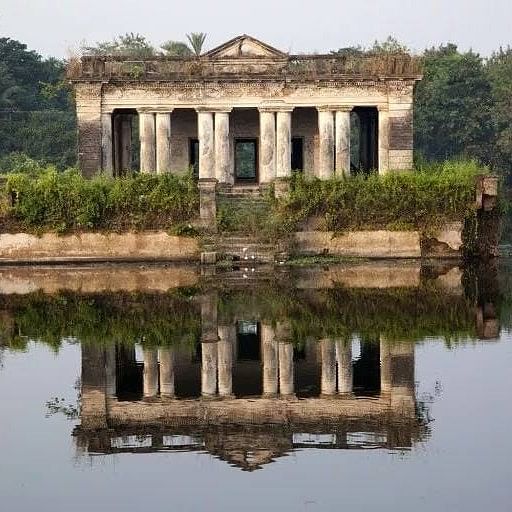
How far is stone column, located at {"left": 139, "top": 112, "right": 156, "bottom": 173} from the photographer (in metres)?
32.5

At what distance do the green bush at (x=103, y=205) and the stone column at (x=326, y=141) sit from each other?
466cm

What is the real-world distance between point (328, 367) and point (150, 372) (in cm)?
230

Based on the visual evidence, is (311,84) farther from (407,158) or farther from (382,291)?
(382,291)

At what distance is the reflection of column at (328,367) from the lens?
1363 centimetres

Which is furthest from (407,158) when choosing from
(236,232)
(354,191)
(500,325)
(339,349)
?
(339,349)

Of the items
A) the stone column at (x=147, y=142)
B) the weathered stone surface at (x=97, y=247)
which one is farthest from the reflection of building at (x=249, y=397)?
the stone column at (x=147, y=142)

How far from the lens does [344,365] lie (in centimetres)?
1469

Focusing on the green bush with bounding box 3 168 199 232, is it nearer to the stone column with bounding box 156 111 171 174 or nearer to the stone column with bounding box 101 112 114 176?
the stone column with bounding box 101 112 114 176

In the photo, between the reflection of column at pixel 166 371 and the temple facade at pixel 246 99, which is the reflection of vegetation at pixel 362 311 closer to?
the reflection of column at pixel 166 371

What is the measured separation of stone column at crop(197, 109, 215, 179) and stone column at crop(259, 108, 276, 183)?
143 cm

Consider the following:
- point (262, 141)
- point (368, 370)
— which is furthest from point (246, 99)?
point (368, 370)

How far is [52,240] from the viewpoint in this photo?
29.3 meters

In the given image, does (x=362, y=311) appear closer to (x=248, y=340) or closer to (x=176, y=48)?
(x=248, y=340)

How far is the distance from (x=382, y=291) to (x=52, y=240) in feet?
35.0
